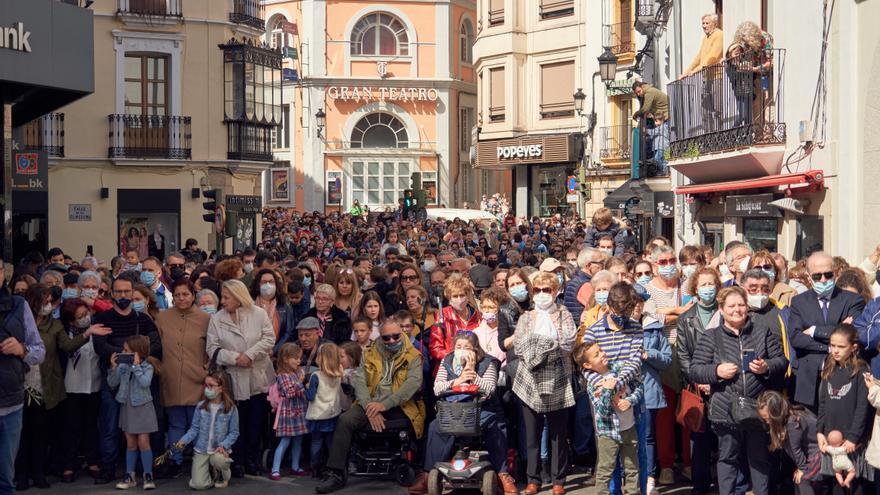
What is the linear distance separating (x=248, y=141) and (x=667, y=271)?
21.6 m

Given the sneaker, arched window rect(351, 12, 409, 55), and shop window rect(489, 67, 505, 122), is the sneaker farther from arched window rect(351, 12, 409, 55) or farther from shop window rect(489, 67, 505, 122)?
arched window rect(351, 12, 409, 55)

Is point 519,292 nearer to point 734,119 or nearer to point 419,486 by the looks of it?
point 419,486

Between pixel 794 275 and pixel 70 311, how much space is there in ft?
22.2

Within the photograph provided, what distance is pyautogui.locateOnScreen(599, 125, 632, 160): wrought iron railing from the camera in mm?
39000

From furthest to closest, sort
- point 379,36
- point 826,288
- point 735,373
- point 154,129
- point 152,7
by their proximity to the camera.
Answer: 1. point 379,36
2. point 154,129
3. point 152,7
4. point 826,288
5. point 735,373

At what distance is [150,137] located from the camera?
30.3 m

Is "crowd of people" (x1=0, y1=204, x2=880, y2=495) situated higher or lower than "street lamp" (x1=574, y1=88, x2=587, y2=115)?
lower

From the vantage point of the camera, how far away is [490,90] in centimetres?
4847

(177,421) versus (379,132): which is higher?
(379,132)

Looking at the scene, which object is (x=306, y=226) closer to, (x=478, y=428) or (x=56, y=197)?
(x=56, y=197)

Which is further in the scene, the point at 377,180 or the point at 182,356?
the point at 377,180

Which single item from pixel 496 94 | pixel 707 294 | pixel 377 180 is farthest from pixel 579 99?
pixel 707 294

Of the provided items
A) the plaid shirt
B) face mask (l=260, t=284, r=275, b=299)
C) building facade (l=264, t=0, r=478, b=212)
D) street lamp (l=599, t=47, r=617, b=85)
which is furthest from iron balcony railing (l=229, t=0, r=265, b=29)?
building facade (l=264, t=0, r=478, b=212)

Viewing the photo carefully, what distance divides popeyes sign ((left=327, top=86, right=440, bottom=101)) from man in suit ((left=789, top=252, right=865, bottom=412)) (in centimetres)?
5082
